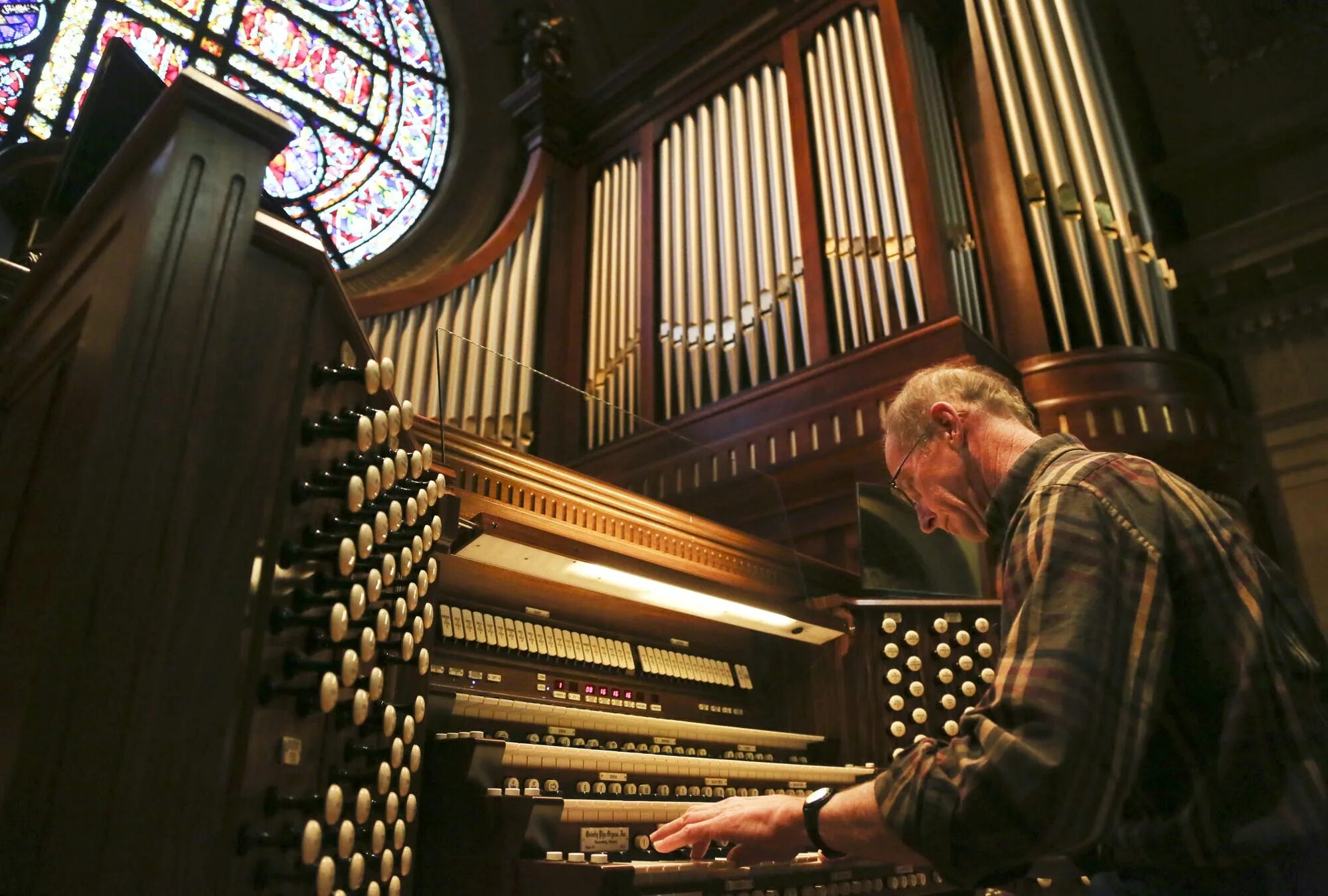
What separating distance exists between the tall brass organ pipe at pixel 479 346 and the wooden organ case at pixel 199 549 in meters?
1.04

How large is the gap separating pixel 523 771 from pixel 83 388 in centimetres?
122

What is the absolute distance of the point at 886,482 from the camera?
3717 mm

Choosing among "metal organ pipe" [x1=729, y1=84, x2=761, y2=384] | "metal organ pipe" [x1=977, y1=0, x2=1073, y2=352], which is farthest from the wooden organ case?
"metal organ pipe" [x1=977, y1=0, x2=1073, y2=352]

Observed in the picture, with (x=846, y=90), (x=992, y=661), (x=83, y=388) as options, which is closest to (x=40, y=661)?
(x=83, y=388)

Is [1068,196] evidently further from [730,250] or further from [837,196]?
[730,250]

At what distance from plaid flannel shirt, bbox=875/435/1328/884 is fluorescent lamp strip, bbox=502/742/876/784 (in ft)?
3.16

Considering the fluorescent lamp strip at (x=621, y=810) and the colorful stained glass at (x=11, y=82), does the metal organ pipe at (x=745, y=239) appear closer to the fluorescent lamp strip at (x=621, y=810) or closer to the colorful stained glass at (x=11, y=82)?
the fluorescent lamp strip at (x=621, y=810)

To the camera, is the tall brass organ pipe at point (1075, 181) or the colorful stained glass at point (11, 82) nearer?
the tall brass organ pipe at point (1075, 181)

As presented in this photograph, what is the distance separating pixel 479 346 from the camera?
11.1 ft

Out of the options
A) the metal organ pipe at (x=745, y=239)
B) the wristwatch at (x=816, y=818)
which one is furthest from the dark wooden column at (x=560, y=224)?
the wristwatch at (x=816, y=818)

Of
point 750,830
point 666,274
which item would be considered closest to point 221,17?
point 666,274

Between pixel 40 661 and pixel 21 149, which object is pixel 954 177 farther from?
pixel 40 661

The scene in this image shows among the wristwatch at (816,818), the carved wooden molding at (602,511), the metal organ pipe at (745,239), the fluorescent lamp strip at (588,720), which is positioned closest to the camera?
the wristwatch at (816,818)

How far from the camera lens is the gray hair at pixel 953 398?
68.4 inches
